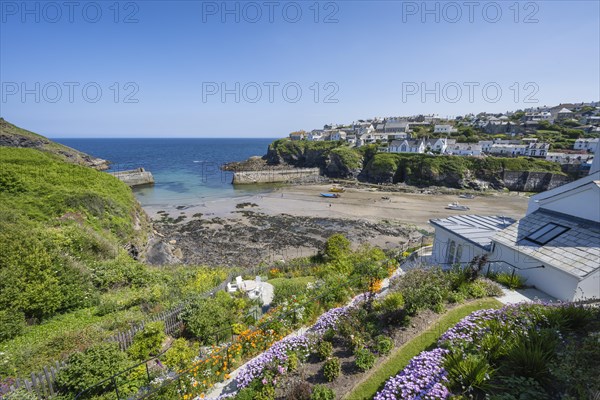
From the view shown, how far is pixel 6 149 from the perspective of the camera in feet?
98.9

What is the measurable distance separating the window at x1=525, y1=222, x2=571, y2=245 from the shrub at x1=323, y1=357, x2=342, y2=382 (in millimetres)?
11559

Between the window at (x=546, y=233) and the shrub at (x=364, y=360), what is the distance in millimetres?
10612

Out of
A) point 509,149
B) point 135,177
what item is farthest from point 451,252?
point 509,149

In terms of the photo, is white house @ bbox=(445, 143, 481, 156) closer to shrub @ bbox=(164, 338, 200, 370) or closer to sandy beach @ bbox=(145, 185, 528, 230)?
sandy beach @ bbox=(145, 185, 528, 230)

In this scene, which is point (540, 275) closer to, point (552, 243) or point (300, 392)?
point (552, 243)

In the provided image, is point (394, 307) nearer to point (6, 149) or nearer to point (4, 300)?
point (4, 300)

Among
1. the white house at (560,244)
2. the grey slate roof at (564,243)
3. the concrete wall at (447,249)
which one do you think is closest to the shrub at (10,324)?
the concrete wall at (447,249)

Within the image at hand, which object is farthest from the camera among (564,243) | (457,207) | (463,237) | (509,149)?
(509,149)

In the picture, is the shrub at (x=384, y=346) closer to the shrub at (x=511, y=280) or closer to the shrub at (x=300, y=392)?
the shrub at (x=300, y=392)

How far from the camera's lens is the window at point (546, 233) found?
12070 mm

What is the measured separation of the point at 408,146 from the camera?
298ft

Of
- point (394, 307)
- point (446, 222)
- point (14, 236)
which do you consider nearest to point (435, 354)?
point (394, 307)

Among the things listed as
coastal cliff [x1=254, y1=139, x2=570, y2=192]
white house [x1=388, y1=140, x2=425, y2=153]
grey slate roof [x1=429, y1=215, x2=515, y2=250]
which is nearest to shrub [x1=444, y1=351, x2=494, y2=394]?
grey slate roof [x1=429, y1=215, x2=515, y2=250]

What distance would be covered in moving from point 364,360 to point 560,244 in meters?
11.0
